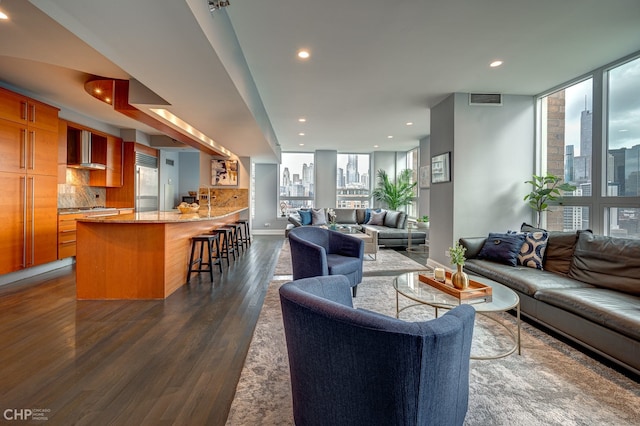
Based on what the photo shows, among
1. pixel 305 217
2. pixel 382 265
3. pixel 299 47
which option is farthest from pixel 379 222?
pixel 299 47

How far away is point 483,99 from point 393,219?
3809 mm

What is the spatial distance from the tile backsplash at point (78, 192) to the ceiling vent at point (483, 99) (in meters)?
A: 7.32

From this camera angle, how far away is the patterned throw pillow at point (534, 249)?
3252mm

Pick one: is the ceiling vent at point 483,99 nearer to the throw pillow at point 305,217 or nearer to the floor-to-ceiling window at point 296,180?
the throw pillow at point 305,217

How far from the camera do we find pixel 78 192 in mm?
5934

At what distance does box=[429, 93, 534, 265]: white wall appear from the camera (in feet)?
14.5

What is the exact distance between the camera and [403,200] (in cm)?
859

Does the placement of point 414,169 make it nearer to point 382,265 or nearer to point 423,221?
point 423,221

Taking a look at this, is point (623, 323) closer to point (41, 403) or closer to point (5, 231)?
point (41, 403)

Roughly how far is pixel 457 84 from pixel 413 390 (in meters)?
4.18

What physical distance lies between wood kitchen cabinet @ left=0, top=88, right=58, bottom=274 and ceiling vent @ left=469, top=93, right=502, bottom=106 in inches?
252

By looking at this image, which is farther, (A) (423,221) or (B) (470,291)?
(A) (423,221)

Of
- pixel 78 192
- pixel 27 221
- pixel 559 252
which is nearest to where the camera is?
pixel 559 252

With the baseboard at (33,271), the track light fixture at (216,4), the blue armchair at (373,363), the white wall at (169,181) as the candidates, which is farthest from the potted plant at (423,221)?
the baseboard at (33,271)
